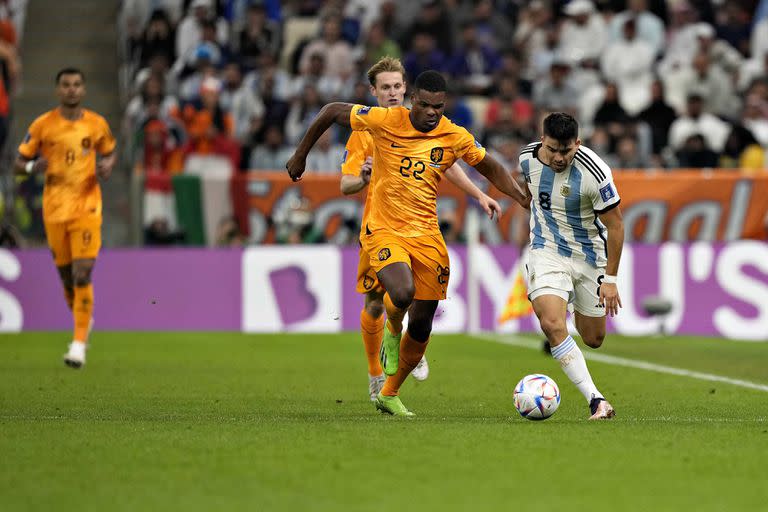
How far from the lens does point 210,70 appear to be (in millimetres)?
22578

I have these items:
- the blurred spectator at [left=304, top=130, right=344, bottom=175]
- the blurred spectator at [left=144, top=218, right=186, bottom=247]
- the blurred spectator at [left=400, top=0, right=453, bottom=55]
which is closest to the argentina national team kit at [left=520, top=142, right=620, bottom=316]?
the blurred spectator at [left=144, top=218, right=186, bottom=247]

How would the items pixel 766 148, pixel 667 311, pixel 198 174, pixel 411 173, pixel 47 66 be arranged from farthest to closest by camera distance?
1. pixel 47 66
2. pixel 766 148
3. pixel 198 174
4. pixel 667 311
5. pixel 411 173

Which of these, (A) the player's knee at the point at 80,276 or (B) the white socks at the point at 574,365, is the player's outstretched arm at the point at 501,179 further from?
(A) the player's knee at the point at 80,276

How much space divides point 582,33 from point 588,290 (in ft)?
49.7

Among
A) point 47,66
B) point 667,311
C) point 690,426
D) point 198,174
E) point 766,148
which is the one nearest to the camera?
point 690,426

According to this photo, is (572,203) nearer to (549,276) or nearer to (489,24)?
(549,276)

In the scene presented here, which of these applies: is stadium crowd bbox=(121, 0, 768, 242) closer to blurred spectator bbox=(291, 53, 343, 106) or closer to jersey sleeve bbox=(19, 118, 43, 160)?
blurred spectator bbox=(291, 53, 343, 106)

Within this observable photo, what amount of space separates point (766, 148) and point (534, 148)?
13.1 metres

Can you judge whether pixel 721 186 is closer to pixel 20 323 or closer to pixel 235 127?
pixel 235 127

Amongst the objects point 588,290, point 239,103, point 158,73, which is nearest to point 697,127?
point 239,103

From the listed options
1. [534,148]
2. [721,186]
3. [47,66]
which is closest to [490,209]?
[534,148]

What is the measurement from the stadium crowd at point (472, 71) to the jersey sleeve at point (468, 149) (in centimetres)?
1101

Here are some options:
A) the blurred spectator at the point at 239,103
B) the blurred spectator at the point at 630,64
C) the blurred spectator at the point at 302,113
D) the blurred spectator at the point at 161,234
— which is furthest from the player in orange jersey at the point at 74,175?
the blurred spectator at the point at 630,64

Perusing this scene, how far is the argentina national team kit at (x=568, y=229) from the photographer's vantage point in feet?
31.4
